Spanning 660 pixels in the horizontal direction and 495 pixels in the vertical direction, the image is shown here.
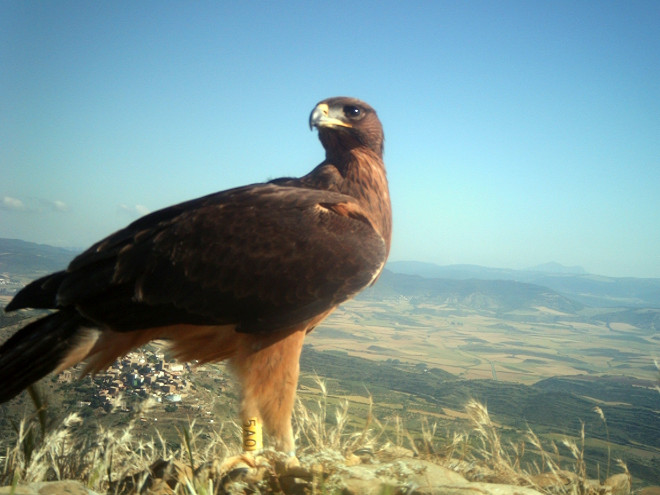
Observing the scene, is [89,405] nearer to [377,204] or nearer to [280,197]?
[280,197]

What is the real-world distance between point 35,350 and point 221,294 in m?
1.23

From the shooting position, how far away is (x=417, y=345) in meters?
28.1

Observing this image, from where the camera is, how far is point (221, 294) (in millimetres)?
3227

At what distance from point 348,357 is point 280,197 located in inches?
590

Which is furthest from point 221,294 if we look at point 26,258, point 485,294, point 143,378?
point 485,294

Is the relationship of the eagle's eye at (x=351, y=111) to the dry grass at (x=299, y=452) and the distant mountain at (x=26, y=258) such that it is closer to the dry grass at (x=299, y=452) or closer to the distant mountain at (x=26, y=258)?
the dry grass at (x=299, y=452)

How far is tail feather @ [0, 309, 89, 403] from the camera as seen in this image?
3.02 m

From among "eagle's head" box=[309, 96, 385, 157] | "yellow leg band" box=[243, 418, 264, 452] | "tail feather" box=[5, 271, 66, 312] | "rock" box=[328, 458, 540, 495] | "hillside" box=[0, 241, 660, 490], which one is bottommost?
"hillside" box=[0, 241, 660, 490]

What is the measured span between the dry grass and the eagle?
39 cm

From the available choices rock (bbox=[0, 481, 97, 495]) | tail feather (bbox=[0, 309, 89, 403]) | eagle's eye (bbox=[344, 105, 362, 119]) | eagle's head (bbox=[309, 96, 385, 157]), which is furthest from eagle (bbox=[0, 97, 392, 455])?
eagle's eye (bbox=[344, 105, 362, 119])

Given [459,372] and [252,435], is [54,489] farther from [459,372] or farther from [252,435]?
[459,372]

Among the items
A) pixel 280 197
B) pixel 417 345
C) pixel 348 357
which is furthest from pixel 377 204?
pixel 417 345

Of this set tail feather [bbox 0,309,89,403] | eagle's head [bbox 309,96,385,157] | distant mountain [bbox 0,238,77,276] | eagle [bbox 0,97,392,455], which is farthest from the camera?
distant mountain [bbox 0,238,77,276]

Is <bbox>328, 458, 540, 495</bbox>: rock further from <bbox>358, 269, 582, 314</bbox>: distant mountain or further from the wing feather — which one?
<bbox>358, 269, 582, 314</bbox>: distant mountain
